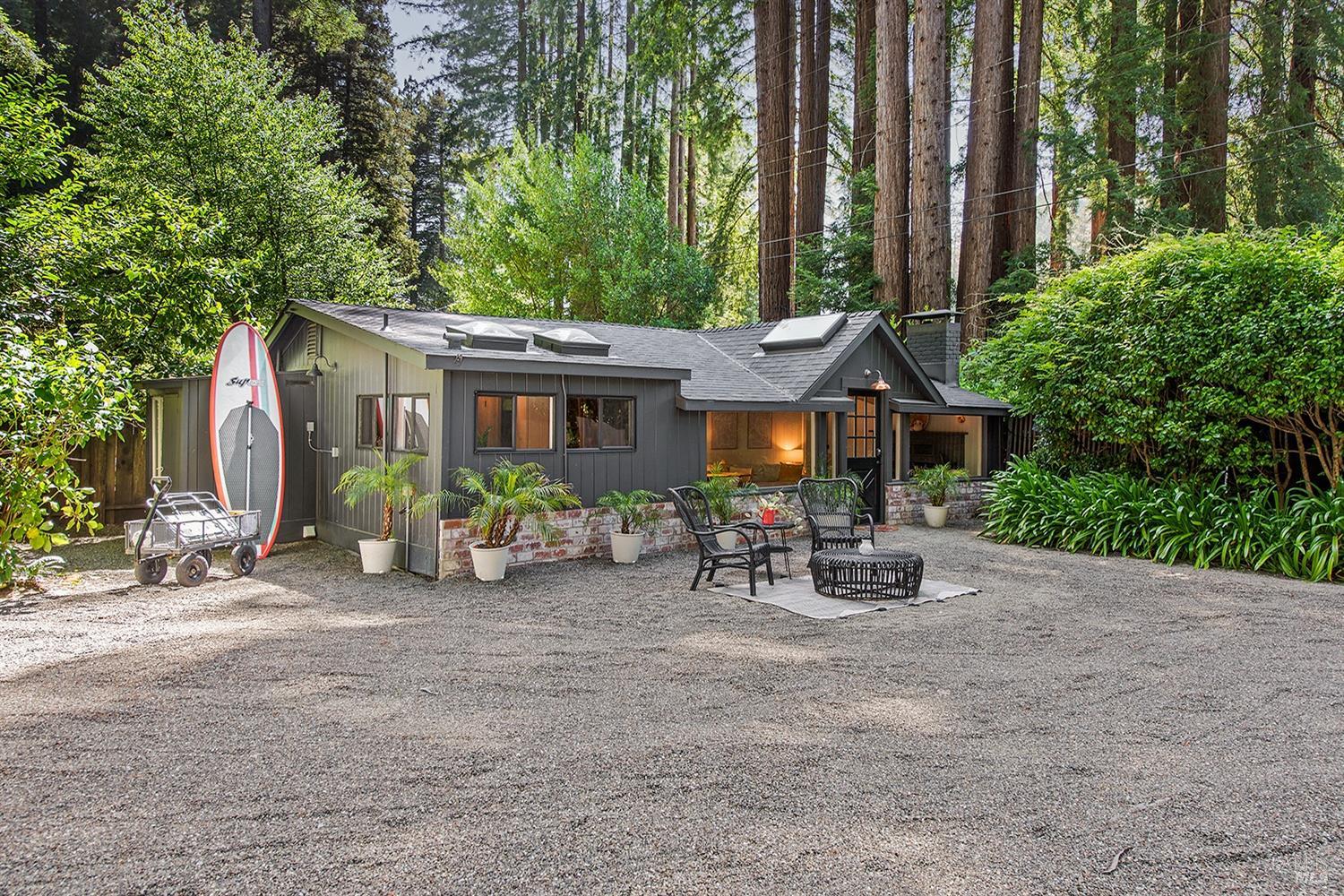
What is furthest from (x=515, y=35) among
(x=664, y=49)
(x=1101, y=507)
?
(x=1101, y=507)

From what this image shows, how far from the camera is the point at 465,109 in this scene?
92.1ft

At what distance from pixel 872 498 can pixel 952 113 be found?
1459 centimetres

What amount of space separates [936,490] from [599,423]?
20.2 feet

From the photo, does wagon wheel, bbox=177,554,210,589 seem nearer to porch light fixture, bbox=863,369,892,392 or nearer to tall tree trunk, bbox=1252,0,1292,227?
porch light fixture, bbox=863,369,892,392

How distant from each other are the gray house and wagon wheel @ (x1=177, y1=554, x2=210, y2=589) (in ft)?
5.93

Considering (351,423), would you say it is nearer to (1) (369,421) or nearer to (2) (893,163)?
(1) (369,421)

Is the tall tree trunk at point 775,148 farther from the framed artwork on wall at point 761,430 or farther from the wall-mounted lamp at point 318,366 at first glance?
the wall-mounted lamp at point 318,366

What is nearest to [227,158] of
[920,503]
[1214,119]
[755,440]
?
[755,440]

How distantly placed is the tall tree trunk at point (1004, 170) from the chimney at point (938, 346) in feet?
13.7

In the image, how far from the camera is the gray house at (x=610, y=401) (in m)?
8.30

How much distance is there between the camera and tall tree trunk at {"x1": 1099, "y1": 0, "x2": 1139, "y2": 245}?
52.1 feet

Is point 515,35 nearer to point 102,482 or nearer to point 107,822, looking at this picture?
point 102,482

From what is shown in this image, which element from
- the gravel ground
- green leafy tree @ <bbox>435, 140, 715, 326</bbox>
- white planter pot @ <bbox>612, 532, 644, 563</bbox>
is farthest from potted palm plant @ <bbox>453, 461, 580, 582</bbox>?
green leafy tree @ <bbox>435, 140, 715, 326</bbox>

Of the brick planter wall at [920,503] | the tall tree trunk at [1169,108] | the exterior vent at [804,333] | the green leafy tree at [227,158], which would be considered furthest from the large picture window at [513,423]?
the tall tree trunk at [1169,108]
